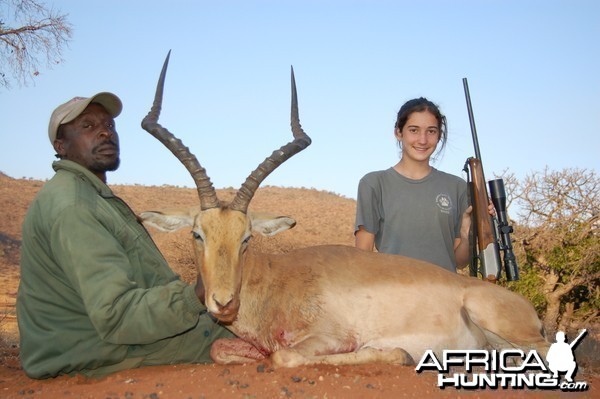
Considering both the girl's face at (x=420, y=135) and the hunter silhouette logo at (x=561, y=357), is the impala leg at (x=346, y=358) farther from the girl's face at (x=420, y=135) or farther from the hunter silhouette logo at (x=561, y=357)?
the girl's face at (x=420, y=135)

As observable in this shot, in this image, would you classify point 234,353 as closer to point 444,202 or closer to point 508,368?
point 508,368

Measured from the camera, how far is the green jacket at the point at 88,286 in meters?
5.11

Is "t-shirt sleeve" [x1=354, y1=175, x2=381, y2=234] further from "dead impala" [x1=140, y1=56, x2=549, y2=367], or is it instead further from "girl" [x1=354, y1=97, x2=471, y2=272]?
"dead impala" [x1=140, y1=56, x2=549, y2=367]

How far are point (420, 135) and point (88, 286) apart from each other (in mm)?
4288

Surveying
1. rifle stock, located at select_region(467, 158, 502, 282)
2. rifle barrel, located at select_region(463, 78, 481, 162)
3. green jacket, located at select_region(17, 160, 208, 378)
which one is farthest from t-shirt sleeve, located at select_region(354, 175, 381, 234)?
green jacket, located at select_region(17, 160, 208, 378)

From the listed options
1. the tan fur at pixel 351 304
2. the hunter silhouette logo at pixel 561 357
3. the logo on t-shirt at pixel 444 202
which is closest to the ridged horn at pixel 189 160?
the tan fur at pixel 351 304

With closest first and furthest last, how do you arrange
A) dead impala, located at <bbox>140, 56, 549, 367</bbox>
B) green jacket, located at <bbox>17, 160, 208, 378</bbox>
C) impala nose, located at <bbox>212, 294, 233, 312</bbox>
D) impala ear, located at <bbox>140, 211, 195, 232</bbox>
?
1. green jacket, located at <bbox>17, 160, 208, 378</bbox>
2. impala nose, located at <bbox>212, 294, 233, 312</bbox>
3. dead impala, located at <bbox>140, 56, 549, 367</bbox>
4. impala ear, located at <bbox>140, 211, 195, 232</bbox>

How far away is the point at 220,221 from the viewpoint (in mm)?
5902

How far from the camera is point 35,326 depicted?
18.5 ft

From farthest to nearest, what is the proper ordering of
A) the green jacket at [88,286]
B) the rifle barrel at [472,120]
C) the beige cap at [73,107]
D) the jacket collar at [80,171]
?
the rifle barrel at [472,120] → the beige cap at [73,107] → the jacket collar at [80,171] → the green jacket at [88,286]

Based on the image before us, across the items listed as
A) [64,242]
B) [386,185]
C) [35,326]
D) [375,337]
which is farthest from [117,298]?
[386,185]

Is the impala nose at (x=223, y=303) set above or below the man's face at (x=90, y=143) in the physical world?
below

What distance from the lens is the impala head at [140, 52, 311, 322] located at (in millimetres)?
5402

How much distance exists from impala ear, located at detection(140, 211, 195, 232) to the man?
0.12 meters
